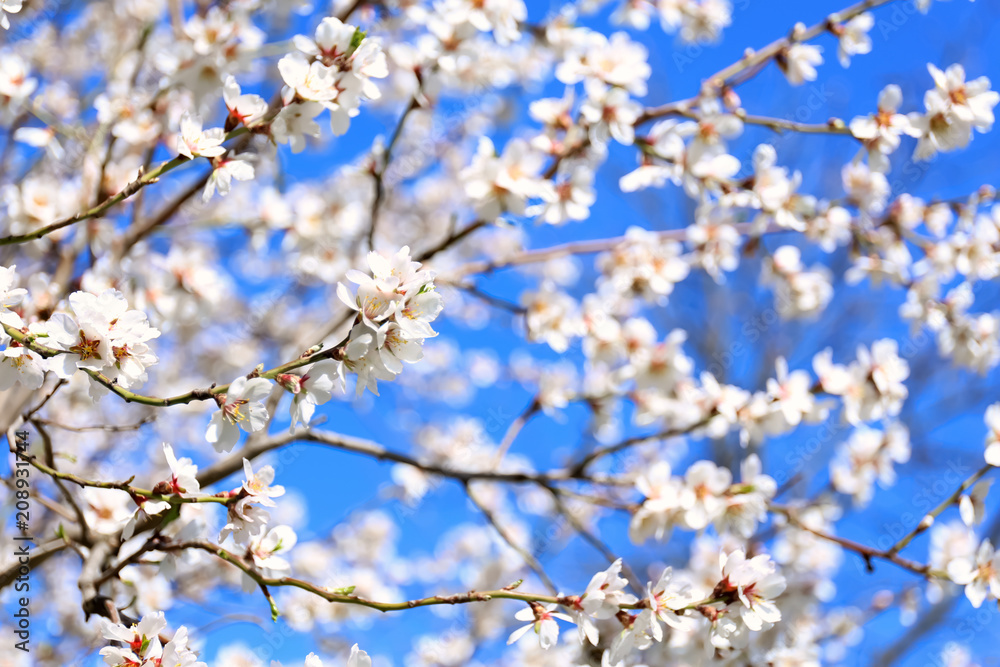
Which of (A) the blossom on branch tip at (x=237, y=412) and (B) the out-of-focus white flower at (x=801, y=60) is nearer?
(A) the blossom on branch tip at (x=237, y=412)

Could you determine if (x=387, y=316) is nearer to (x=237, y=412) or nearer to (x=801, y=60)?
(x=237, y=412)

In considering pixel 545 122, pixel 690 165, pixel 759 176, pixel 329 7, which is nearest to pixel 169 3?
pixel 329 7

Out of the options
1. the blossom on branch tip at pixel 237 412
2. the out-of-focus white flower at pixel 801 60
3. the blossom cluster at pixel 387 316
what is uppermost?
the out-of-focus white flower at pixel 801 60

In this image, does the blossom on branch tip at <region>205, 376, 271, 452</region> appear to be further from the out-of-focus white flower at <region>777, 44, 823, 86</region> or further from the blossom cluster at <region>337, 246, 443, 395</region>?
the out-of-focus white flower at <region>777, 44, 823, 86</region>

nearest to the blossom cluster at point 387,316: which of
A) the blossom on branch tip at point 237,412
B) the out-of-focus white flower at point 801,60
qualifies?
the blossom on branch tip at point 237,412

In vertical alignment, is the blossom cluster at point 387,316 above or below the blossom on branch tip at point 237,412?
above

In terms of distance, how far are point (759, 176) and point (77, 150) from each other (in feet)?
8.57

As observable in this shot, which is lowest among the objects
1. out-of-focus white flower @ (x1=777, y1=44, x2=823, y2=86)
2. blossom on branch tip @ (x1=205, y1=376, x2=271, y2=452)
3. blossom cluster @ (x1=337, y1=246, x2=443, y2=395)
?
blossom on branch tip @ (x1=205, y1=376, x2=271, y2=452)

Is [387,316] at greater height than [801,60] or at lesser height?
lesser

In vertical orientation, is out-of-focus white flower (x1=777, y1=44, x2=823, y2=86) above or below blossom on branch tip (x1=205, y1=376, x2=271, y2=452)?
above

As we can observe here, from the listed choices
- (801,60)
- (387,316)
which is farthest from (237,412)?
(801,60)

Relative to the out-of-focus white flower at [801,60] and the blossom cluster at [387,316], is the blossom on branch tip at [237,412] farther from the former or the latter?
the out-of-focus white flower at [801,60]

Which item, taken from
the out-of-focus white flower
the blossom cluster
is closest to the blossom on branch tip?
the blossom cluster

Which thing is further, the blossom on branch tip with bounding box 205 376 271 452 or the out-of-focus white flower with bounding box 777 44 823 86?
the out-of-focus white flower with bounding box 777 44 823 86
